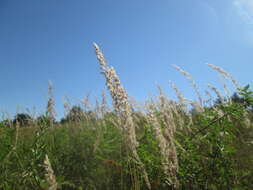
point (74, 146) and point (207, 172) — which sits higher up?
point (74, 146)

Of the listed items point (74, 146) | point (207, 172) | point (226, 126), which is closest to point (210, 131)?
point (226, 126)

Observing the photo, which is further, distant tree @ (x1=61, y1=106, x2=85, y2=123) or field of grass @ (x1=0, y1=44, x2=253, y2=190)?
distant tree @ (x1=61, y1=106, x2=85, y2=123)

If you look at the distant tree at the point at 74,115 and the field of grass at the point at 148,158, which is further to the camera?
the distant tree at the point at 74,115

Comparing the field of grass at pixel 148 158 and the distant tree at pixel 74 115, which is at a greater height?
the distant tree at pixel 74 115

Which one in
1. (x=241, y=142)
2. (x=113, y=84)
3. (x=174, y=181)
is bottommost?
(x=174, y=181)

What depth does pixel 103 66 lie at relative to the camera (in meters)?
1.45

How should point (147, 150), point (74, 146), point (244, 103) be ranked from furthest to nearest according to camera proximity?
1. point (74, 146)
2. point (147, 150)
3. point (244, 103)

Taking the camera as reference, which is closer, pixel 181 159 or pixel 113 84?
pixel 113 84

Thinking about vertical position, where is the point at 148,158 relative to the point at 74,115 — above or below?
below

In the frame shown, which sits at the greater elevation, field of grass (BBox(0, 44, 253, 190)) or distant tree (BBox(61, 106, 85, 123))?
distant tree (BBox(61, 106, 85, 123))

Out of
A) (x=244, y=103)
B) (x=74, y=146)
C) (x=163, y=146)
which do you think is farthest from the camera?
(x=74, y=146)

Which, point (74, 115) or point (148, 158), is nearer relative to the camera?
point (148, 158)

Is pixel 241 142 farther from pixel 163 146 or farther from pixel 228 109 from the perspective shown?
pixel 163 146

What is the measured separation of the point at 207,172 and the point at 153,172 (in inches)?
22.7
